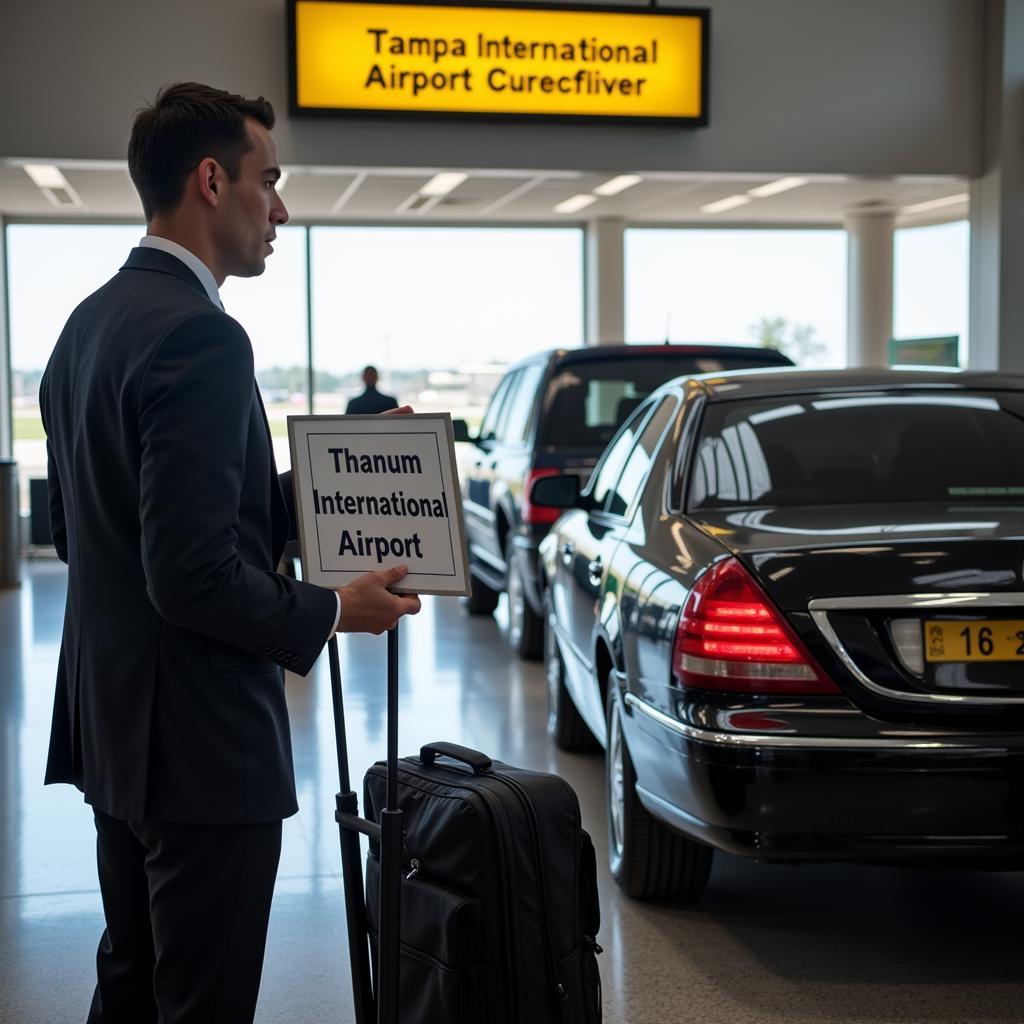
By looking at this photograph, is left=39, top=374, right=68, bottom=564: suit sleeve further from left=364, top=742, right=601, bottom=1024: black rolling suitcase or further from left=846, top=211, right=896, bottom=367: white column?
left=846, top=211, right=896, bottom=367: white column

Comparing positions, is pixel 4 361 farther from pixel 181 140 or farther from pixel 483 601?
pixel 181 140

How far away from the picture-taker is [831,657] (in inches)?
134

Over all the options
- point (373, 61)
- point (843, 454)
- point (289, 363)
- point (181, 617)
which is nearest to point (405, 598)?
point (181, 617)

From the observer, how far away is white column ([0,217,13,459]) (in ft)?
55.4

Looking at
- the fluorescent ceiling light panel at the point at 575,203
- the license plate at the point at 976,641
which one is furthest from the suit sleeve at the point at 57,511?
the fluorescent ceiling light panel at the point at 575,203

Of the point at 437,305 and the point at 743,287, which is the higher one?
the point at 743,287

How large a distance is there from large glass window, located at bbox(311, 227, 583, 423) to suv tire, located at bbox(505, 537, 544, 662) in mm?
9570

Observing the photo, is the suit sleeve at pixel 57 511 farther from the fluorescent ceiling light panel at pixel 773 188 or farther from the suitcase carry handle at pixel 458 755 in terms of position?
the fluorescent ceiling light panel at pixel 773 188

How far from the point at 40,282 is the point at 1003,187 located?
414 inches

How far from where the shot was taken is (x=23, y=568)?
48.5ft

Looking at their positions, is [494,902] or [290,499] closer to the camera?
[494,902]

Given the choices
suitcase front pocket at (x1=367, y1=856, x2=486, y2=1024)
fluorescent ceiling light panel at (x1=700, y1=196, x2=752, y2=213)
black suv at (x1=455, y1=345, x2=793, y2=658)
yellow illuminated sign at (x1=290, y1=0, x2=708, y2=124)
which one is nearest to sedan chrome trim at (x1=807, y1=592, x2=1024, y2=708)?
suitcase front pocket at (x1=367, y1=856, x2=486, y2=1024)

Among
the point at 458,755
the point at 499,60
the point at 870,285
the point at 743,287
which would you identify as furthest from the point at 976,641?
the point at 743,287

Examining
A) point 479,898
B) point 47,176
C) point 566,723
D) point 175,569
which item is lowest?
point 566,723
